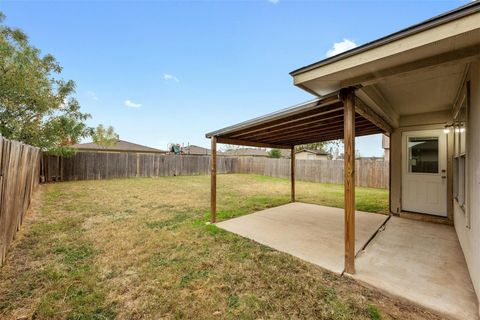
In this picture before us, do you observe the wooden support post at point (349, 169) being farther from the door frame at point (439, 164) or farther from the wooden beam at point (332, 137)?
the door frame at point (439, 164)

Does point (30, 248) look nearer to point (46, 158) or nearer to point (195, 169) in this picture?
point (46, 158)

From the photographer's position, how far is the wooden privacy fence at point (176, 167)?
10719mm

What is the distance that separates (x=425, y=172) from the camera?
4.66m

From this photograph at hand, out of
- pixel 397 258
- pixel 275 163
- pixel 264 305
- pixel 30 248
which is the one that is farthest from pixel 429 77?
pixel 275 163

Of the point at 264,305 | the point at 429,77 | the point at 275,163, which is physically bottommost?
the point at 264,305

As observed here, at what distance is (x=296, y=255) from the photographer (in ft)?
9.75

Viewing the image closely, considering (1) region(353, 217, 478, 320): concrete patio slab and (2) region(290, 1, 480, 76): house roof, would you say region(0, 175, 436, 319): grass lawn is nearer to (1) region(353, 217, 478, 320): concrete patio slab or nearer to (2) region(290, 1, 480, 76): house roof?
(1) region(353, 217, 478, 320): concrete patio slab

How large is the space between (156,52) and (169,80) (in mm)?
4709

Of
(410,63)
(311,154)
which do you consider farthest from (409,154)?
(311,154)

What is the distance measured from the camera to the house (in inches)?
72.1

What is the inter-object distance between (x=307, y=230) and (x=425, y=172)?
10.3 feet

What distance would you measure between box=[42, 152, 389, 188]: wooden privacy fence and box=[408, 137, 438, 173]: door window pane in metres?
6.37

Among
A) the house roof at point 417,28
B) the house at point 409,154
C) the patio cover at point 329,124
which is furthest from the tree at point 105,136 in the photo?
the house roof at point 417,28

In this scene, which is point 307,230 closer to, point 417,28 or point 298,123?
point 298,123
